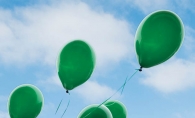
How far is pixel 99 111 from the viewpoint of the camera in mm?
5773

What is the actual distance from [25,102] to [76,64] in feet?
3.77

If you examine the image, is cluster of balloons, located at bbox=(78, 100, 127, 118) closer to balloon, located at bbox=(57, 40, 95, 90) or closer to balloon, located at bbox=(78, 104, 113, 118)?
balloon, located at bbox=(78, 104, 113, 118)

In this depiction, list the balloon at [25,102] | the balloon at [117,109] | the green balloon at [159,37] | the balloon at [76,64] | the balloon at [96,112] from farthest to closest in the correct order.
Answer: the balloon at [117,109]
the balloon at [25,102]
the balloon at [76,64]
the balloon at [96,112]
the green balloon at [159,37]

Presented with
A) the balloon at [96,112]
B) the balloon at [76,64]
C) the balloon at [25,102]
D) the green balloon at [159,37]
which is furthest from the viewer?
the balloon at [25,102]

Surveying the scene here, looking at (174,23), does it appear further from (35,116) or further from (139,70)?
(35,116)

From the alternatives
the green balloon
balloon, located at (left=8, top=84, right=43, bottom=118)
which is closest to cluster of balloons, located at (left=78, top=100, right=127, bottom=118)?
balloon, located at (left=8, top=84, right=43, bottom=118)

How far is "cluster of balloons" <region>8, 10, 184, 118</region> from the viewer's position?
5410 mm

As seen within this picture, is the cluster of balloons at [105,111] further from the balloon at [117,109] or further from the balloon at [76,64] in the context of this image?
the balloon at [76,64]

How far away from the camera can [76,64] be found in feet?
19.8

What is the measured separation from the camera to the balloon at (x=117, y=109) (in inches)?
256

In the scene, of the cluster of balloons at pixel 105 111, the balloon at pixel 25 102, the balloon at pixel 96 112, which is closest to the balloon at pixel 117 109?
the cluster of balloons at pixel 105 111

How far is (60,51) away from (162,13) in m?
1.86

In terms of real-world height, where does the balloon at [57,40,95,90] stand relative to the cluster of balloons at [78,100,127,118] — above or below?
above

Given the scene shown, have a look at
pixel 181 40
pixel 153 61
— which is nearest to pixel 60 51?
pixel 153 61
